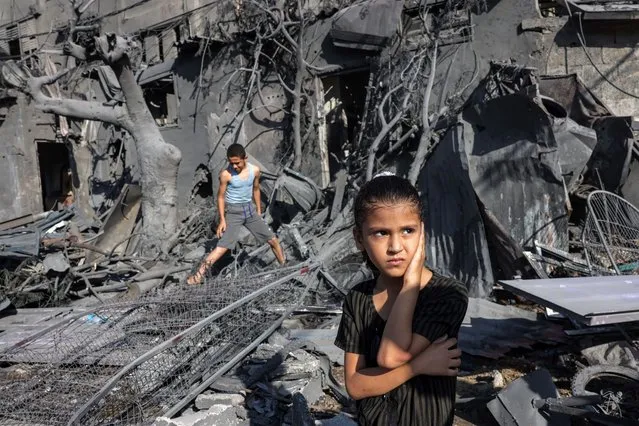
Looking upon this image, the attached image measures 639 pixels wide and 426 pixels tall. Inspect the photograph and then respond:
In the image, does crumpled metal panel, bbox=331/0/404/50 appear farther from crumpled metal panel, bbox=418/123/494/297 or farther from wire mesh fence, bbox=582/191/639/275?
wire mesh fence, bbox=582/191/639/275

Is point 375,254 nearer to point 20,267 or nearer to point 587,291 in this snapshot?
point 587,291

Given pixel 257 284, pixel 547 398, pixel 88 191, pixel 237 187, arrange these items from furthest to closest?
pixel 88 191
pixel 237 187
pixel 257 284
pixel 547 398

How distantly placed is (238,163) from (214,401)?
3.36 m

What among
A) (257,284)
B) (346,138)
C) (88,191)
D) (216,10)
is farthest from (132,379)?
(88,191)

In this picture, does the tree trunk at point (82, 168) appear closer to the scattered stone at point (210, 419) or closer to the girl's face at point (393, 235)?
the scattered stone at point (210, 419)

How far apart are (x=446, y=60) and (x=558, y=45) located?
1674 mm

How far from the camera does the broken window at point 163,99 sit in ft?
42.0

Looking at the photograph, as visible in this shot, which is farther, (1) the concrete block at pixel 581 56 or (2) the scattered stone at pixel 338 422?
(1) the concrete block at pixel 581 56

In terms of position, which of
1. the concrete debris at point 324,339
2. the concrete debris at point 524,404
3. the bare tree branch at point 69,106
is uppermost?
the bare tree branch at point 69,106

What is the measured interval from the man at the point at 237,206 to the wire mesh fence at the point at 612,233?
10.6 ft

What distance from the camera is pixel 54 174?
19062 millimetres

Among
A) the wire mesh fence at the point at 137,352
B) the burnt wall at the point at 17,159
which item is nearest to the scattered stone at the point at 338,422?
the wire mesh fence at the point at 137,352

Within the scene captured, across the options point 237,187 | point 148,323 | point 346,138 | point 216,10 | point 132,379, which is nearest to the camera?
point 132,379

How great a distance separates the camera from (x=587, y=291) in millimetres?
3174
